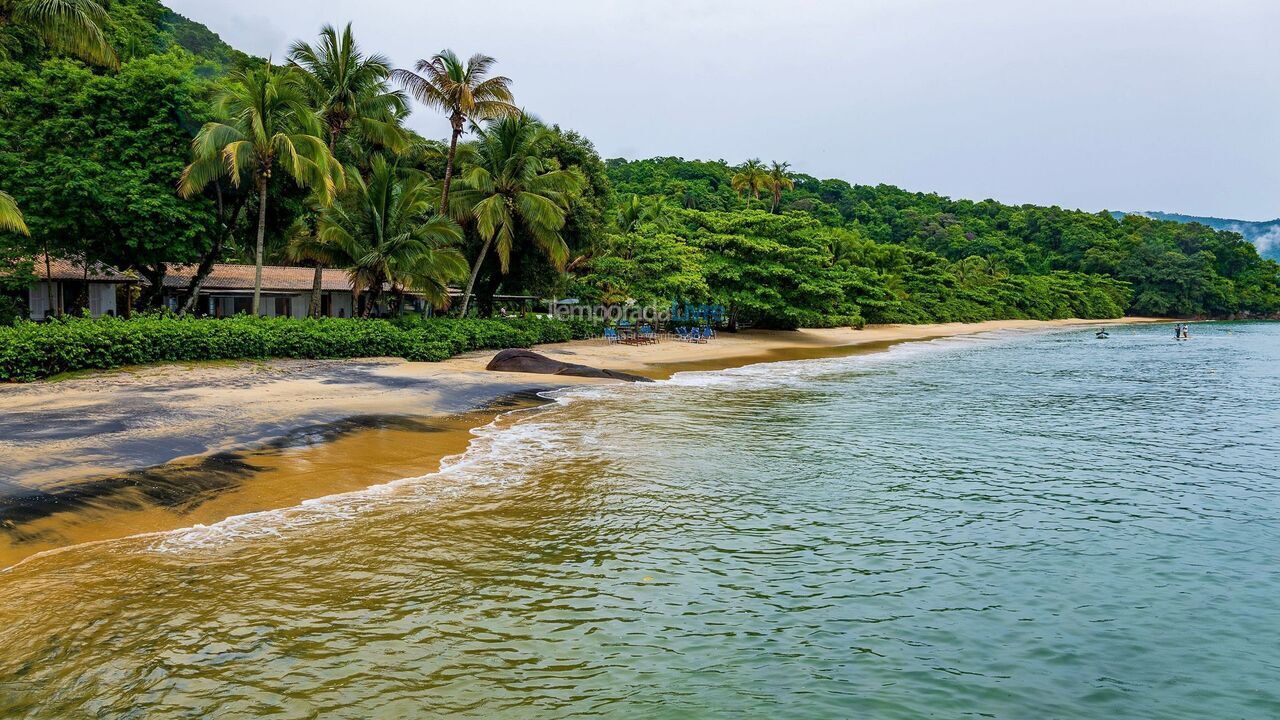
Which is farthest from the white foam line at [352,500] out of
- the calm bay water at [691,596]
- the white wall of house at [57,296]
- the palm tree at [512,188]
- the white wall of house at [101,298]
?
the white wall of house at [101,298]

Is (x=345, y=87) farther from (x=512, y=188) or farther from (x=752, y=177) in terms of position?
(x=752, y=177)

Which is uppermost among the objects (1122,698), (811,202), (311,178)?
(811,202)

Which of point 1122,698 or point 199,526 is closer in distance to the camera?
point 1122,698

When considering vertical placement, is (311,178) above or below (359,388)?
above

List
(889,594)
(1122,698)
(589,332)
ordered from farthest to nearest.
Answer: (589,332) → (889,594) → (1122,698)

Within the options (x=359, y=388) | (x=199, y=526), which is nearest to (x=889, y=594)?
(x=199, y=526)

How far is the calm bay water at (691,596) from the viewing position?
19.0 ft

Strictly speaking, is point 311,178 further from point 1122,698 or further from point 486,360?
point 1122,698

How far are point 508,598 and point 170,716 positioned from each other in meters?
Result: 2.82

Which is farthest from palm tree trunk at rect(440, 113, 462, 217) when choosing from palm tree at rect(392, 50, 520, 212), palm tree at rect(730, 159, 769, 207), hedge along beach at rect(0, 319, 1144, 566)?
palm tree at rect(730, 159, 769, 207)

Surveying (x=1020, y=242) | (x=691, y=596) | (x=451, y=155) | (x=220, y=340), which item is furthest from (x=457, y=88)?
(x=1020, y=242)

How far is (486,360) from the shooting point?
Result: 94.0ft

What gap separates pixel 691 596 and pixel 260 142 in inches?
897

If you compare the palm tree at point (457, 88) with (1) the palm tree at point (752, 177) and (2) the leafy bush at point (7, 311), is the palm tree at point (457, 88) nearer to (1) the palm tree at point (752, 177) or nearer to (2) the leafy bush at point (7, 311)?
(2) the leafy bush at point (7, 311)
